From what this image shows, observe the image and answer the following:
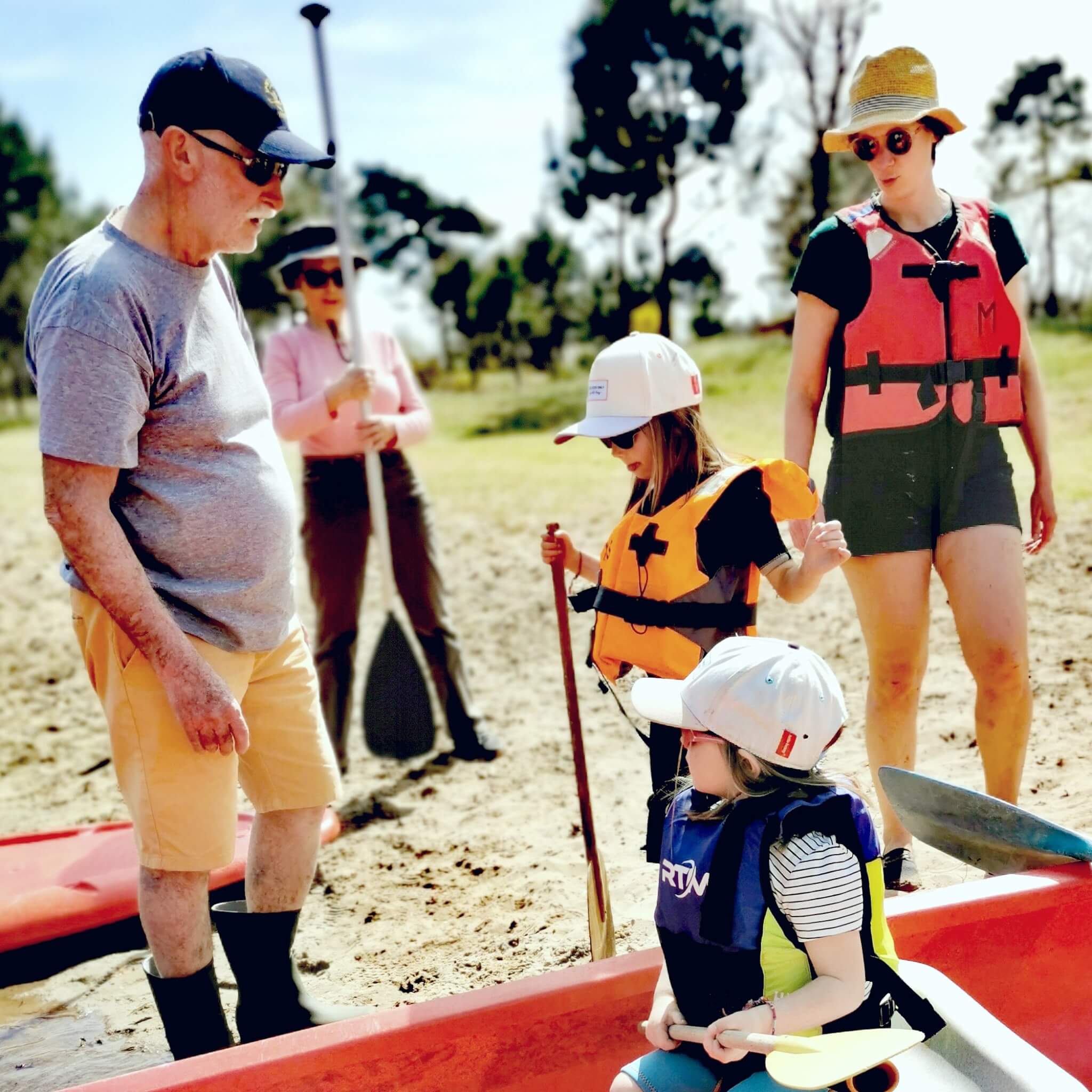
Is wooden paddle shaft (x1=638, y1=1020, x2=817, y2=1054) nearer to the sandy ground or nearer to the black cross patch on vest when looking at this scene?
the black cross patch on vest

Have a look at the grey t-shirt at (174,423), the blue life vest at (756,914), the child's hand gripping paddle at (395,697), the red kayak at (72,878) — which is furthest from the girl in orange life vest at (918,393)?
the child's hand gripping paddle at (395,697)

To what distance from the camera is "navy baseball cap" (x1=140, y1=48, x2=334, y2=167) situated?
2258 mm

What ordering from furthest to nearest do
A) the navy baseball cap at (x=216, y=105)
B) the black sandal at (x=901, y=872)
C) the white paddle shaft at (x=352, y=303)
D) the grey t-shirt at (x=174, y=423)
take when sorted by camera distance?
the white paddle shaft at (x=352, y=303), the black sandal at (x=901, y=872), the navy baseball cap at (x=216, y=105), the grey t-shirt at (x=174, y=423)

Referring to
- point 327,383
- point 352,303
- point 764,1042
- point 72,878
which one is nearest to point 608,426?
point 764,1042

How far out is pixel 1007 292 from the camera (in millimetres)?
3037

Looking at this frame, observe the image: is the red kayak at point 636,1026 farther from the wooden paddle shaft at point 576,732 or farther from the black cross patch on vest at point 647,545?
the black cross patch on vest at point 647,545

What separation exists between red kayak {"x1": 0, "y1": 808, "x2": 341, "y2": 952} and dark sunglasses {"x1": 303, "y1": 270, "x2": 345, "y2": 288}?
188 cm

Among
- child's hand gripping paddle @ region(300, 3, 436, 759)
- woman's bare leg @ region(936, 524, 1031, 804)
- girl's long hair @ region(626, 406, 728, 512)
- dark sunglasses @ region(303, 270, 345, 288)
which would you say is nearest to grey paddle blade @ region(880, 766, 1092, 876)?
woman's bare leg @ region(936, 524, 1031, 804)

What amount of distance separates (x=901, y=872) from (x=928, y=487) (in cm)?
95

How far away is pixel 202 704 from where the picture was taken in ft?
7.51

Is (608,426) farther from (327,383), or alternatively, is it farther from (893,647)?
A: (327,383)

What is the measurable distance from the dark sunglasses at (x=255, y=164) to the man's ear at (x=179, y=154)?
0.05 ft

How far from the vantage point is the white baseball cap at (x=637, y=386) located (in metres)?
2.64

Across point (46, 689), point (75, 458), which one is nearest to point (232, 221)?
point (75, 458)
